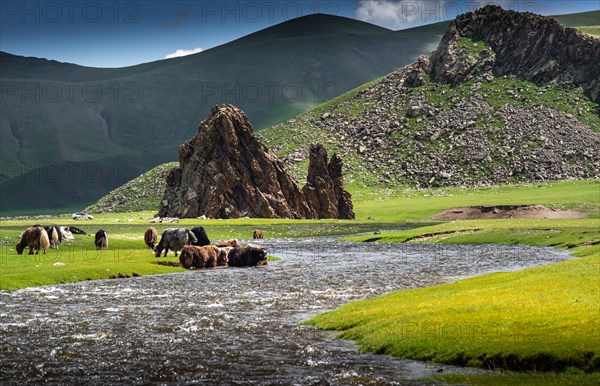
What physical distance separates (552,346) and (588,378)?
364 centimetres

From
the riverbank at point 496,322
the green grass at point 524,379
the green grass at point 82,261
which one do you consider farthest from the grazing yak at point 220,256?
the green grass at point 524,379

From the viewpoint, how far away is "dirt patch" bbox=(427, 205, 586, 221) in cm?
16600

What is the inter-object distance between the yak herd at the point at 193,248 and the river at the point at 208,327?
463 cm

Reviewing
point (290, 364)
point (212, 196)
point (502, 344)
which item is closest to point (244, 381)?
point (290, 364)

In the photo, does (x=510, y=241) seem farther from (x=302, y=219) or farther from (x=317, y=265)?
(x=302, y=219)

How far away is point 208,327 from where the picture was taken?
42781 mm

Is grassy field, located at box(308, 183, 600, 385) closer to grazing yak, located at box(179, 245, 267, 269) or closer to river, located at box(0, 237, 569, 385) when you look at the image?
river, located at box(0, 237, 569, 385)

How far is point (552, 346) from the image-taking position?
102ft

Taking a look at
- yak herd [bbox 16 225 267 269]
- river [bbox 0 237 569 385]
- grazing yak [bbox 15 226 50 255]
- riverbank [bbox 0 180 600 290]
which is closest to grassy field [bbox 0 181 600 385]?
riverbank [bbox 0 180 600 290]

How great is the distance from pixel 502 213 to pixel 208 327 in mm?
142518

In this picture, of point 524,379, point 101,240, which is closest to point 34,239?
point 101,240

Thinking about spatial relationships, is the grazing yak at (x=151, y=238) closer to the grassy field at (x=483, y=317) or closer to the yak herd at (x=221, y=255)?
the yak herd at (x=221, y=255)

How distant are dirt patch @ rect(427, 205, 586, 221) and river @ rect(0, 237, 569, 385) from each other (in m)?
89.0

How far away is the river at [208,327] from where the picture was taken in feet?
104
